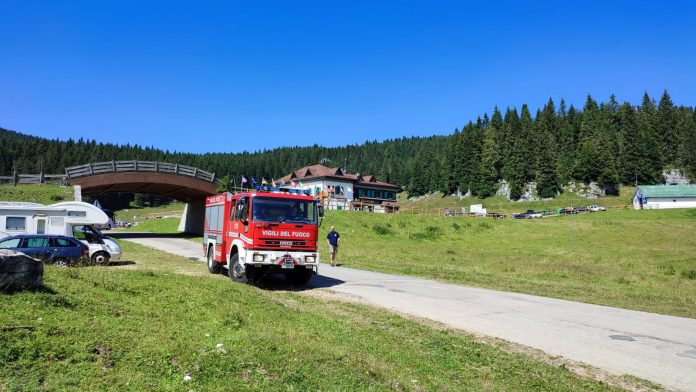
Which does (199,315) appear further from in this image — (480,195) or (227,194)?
(480,195)

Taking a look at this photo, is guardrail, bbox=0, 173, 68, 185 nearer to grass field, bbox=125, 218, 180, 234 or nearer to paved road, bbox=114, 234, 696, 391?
grass field, bbox=125, 218, 180, 234

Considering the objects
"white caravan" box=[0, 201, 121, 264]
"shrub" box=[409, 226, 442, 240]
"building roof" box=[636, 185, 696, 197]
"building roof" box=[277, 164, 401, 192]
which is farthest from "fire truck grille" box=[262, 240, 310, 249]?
"building roof" box=[636, 185, 696, 197]

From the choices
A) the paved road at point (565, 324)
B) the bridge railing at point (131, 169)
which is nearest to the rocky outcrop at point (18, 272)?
the paved road at point (565, 324)

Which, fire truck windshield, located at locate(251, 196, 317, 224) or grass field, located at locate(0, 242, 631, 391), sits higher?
fire truck windshield, located at locate(251, 196, 317, 224)

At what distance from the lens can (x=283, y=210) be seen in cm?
1591

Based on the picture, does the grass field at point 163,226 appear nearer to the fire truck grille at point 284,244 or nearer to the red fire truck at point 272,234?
the red fire truck at point 272,234

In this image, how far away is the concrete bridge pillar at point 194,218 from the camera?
5548cm

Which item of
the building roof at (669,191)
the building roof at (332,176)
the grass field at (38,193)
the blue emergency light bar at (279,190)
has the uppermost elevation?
the building roof at (332,176)

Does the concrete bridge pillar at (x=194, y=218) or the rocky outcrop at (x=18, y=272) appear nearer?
the rocky outcrop at (x=18, y=272)

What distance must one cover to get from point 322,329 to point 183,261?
59.6ft

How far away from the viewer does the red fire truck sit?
1533 cm

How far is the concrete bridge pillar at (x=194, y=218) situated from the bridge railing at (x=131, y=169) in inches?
284

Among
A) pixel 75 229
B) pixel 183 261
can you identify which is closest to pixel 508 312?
pixel 183 261

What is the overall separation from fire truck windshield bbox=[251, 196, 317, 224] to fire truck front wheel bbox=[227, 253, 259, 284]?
6.07 feet
